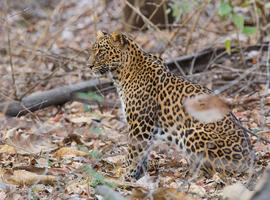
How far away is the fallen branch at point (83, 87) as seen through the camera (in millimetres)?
10227

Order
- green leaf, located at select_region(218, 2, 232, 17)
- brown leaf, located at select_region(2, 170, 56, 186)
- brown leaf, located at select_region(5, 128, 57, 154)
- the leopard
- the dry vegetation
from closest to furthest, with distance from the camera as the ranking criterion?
the dry vegetation < brown leaf, located at select_region(2, 170, 56, 186) < the leopard < brown leaf, located at select_region(5, 128, 57, 154) < green leaf, located at select_region(218, 2, 232, 17)

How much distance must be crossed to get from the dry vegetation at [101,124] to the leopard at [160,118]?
0.21 m

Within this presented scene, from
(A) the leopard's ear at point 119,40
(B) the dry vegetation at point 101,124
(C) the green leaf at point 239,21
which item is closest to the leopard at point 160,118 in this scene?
(A) the leopard's ear at point 119,40

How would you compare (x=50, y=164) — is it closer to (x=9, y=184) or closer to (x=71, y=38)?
(x=9, y=184)

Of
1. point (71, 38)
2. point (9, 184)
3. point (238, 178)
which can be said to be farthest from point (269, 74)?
point (71, 38)

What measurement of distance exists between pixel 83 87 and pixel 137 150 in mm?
3297

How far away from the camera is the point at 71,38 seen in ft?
51.5

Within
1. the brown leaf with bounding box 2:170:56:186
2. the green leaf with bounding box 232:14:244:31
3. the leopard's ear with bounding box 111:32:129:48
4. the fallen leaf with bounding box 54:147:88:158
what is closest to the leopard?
the leopard's ear with bounding box 111:32:129:48

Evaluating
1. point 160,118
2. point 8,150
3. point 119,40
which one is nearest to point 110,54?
point 119,40

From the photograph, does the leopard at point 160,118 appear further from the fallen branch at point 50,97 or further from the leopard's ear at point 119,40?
the fallen branch at point 50,97

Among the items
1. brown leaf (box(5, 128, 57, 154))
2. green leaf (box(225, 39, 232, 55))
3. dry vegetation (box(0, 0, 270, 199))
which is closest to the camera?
dry vegetation (box(0, 0, 270, 199))

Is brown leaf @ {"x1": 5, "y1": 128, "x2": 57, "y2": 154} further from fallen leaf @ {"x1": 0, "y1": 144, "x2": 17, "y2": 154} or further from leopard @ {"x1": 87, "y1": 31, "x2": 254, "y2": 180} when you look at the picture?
leopard @ {"x1": 87, "y1": 31, "x2": 254, "y2": 180}

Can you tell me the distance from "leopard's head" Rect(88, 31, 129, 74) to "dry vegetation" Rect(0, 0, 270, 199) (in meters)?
0.36

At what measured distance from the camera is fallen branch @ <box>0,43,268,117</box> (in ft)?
33.6
